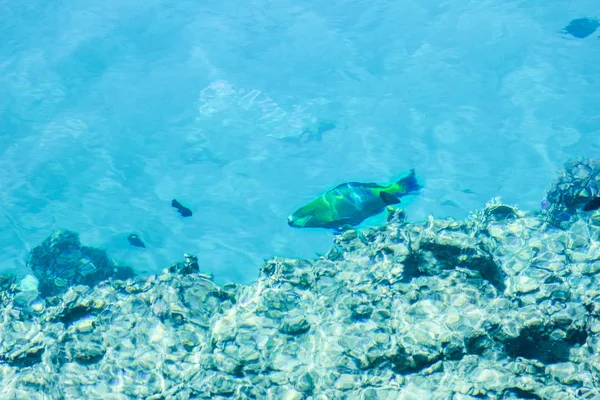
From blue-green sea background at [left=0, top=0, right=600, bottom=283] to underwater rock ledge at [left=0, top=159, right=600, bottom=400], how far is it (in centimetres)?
364

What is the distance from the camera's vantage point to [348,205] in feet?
17.4

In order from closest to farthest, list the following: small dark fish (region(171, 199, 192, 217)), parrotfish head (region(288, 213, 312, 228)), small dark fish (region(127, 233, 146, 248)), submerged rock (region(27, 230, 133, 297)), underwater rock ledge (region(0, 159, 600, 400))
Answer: underwater rock ledge (region(0, 159, 600, 400)) < parrotfish head (region(288, 213, 312, 228)) < submerged rock (region(27, 230, 133, 297)) < small dark fish (region(171, 199, 192, 217)) < small dark fish (region(127, 233, 146, 248))

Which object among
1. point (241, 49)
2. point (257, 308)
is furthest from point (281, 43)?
point (257, 308)

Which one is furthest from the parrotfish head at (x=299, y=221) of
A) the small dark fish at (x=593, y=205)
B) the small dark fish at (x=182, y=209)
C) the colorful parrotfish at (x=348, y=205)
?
the small dark fish at (x=182, y=209)

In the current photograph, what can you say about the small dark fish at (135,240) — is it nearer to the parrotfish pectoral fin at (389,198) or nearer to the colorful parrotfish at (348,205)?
the colorful parrotfish at (348,205)

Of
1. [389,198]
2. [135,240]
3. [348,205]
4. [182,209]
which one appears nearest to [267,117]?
[182,209]

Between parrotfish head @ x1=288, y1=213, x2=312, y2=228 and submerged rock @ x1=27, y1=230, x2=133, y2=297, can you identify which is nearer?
parrotfish head @ x1=288, y1=213, x2=312, y2=228

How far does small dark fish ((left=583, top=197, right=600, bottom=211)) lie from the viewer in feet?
15.4

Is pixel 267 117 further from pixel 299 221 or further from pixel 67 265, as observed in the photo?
pixel 67 265

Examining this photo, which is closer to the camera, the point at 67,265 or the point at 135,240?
the point at 67,265

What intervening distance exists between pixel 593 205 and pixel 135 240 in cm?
750

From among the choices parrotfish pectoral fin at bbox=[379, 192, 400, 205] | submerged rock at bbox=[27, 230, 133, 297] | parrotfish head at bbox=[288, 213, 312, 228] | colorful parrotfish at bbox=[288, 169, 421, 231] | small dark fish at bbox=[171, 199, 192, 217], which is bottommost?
submerged rock at bbox=[27, 230, 133, 297]

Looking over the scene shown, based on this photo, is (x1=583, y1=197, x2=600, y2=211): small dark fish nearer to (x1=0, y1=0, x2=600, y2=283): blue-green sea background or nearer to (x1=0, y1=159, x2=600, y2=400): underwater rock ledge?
(x1=0, y1=159, x2=600, y2=400): underwater rock ledge

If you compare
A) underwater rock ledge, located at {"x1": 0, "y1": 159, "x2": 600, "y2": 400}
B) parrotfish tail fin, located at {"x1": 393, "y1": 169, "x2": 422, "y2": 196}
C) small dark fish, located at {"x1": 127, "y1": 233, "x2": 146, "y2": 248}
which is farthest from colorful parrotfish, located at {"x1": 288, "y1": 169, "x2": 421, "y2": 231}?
small dark fish, located at {"x1": 127, "y1": 233, "x2": 146, "y2": 248}
